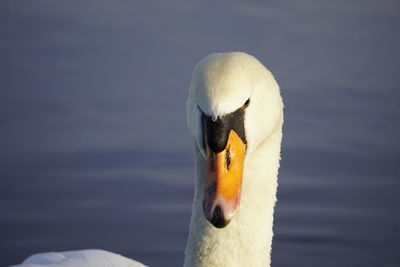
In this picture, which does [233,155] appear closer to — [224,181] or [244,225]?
[224,181]

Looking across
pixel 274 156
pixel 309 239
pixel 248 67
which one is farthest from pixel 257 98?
pixel 309 239

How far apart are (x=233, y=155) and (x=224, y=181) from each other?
0.33 ft

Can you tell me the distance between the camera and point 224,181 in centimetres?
433

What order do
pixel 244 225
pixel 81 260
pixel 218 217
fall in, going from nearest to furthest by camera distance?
pixel 218 217 < pixel 244 225 < pixel 81 260

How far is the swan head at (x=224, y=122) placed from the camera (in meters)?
4.27

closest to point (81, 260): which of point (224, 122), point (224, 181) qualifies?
point (224, 181)

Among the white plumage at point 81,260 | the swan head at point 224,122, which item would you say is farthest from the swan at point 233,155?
the white plumage at point 81,260

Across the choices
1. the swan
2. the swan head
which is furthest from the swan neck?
the swan head

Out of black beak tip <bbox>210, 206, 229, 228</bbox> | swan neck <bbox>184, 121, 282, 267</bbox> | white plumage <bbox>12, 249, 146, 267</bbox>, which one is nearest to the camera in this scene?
black beak tip <bbox>210, 206, 229, 228</bbox>

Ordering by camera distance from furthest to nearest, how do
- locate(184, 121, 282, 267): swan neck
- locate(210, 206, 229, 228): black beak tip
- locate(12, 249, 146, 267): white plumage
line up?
locate(12, 249, 146, 267): white plumage < locate(184, 121, 282, 267): swan neck < locate(210, 206, 229, 228): black beak tip

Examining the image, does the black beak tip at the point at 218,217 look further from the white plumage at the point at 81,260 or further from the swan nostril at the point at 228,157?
the white plumage at the point at 81,260

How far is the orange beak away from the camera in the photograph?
14.0 feet

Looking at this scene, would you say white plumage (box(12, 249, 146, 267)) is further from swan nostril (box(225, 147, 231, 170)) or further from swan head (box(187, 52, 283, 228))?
swan nostril (box(225, 147, 231, 170))

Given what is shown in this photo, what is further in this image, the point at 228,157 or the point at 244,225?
the point at 244,225
